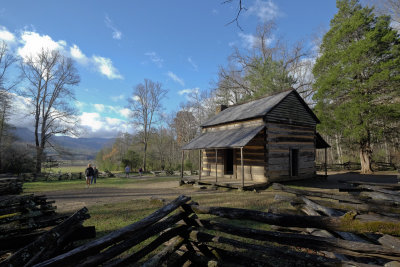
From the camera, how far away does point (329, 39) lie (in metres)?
21.3

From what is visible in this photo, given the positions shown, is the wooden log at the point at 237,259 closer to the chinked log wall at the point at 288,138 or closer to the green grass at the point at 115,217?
the green grass at the point at 115,217

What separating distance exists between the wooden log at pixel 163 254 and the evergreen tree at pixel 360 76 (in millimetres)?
20373

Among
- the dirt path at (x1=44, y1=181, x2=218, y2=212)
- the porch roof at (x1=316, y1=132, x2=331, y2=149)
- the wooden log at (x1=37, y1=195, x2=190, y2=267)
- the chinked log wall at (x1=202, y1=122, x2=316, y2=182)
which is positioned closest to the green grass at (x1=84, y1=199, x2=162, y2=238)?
the dirt path at (x1=44, y1=181, x2=218, y2=212)

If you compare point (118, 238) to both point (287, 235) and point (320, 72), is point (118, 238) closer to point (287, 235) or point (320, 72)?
point (287, 235)

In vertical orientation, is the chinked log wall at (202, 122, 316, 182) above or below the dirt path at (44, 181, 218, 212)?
above

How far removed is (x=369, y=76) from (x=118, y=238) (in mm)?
24204

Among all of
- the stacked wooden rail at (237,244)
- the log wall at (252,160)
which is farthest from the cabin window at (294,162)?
the stacked wooden rail at (237,244)

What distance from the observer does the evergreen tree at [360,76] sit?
17094 millimetres

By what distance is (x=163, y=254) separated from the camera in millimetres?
3146

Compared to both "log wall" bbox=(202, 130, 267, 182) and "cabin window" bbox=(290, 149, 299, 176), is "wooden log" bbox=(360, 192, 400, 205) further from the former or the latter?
"cabin window" bbox=(290, 149, 299, 176)

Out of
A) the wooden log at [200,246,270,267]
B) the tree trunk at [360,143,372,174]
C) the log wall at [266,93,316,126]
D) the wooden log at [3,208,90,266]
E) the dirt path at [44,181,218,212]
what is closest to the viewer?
the wooden log at [3,208,90,266]

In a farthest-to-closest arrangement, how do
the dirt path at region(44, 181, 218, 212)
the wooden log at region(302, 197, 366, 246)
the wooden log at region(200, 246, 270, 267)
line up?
the dirt path at region(44, 181, 218, 212) → the wooden log at region(302, 197, 366, 246) → the wooden log at region(200, 246, 270, 267)

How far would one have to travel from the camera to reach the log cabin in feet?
42.0

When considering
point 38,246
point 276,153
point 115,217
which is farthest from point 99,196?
point 276,153
